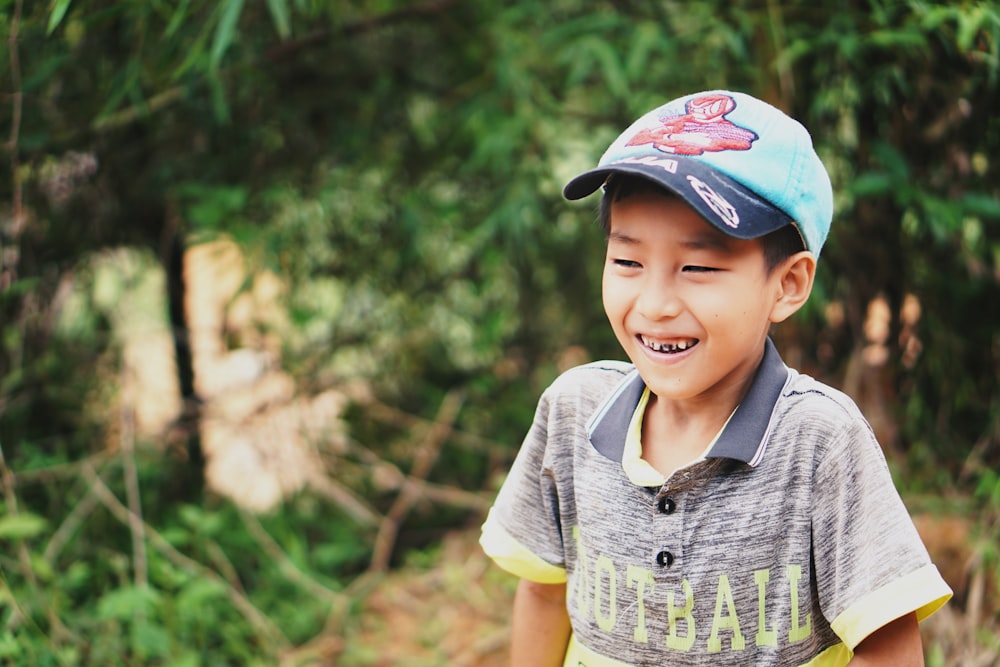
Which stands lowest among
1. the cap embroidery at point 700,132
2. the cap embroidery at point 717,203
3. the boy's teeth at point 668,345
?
the boy's teeth at point 668,345

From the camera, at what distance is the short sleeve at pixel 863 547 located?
1.04 m

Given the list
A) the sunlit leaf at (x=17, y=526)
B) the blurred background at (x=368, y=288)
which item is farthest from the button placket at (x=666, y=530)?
the sunlit leaf at (x=17, y=526)

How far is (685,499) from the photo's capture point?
45.2 inches

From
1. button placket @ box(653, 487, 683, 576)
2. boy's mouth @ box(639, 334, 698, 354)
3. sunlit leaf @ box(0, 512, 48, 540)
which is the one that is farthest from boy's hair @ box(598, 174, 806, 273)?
sunlit leaf @ box(0, 512, 48, 540)

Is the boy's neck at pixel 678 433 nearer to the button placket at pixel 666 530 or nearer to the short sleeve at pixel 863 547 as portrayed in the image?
the button placket at pixel 666 530

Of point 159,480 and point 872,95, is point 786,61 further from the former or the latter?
point 159,480

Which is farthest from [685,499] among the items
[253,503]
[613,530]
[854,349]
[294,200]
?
[253,503]

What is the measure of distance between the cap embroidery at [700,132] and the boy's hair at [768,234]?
0.04 m

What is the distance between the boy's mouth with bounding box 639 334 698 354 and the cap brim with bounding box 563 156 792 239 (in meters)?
0.14

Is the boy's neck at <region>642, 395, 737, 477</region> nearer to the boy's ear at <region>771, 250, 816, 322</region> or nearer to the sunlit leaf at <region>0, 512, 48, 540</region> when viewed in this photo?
the boy's ear at <region>771, 250, 816, 322</region>

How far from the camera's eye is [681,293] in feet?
3.56

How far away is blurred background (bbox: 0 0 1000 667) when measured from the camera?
233 cm

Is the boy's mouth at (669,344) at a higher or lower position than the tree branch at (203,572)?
higher

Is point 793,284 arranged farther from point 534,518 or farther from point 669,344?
point 534,518
